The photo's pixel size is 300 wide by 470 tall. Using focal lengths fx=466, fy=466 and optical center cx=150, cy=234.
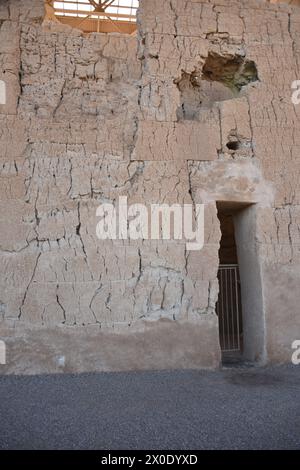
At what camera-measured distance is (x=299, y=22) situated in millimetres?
6777

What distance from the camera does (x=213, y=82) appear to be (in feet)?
22.8

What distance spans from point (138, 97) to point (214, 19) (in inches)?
63.6

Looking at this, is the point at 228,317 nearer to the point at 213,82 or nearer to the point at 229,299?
the point at 229,299

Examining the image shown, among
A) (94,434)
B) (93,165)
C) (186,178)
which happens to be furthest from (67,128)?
(94,434)

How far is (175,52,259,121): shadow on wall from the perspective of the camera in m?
6.53

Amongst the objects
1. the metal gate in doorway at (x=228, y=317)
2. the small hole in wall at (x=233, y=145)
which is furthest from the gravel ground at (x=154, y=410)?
the small hole in wall at (x=233, y=145)

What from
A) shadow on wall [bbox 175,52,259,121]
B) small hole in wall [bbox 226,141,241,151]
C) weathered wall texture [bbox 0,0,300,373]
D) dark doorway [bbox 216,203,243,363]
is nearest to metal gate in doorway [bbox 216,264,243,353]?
dark doorway [bbox 216,203,243,363]

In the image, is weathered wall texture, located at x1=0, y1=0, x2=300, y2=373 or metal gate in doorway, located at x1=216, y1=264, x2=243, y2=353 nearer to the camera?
weathered wall texture, located at x1=0, y1=0, x2=300, y2=373

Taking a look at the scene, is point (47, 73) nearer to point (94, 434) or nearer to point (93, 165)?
point (93, 165)

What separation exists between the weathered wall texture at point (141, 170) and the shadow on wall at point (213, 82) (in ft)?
0.07

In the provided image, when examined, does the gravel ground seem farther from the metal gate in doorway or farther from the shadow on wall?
the shadow on wall

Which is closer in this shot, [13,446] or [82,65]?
[13,446]

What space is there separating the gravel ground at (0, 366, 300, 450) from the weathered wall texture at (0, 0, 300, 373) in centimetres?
42

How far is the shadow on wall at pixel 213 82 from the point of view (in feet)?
21.4
